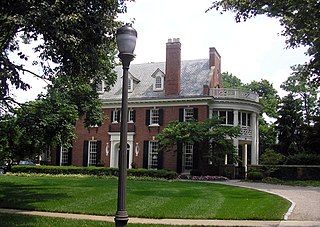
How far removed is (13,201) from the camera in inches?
536

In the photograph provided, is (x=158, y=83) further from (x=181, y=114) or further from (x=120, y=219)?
(x=120, y=219)

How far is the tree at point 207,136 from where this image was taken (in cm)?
3014

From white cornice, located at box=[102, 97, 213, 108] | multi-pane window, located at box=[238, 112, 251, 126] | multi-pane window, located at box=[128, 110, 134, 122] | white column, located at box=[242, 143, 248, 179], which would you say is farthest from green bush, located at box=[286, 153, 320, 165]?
multi-pane window, located at box=[128, 110, 134, 122]

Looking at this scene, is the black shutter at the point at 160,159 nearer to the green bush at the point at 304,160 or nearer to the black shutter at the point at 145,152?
the black shutter at the point at 145,152

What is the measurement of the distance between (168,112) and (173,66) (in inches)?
160

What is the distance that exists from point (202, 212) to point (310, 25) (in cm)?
608

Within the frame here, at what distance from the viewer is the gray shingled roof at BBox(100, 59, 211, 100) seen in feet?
117

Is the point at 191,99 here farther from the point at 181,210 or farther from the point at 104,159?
the point at 181,210

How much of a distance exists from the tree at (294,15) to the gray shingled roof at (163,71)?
2370 cm

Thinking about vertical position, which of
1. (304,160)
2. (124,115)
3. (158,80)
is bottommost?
(304,160)

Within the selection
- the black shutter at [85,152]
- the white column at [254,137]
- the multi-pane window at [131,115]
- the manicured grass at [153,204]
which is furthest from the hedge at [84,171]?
the manicured grass at [153,204]

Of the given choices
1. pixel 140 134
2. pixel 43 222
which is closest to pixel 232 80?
pixel 140 134

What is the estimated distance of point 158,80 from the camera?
36.7m

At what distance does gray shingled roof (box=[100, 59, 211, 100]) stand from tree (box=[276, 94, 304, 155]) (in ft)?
38.5
